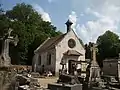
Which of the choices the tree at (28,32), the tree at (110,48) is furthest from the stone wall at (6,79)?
the tree at (110,48)

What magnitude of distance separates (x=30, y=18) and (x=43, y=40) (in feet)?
50.9

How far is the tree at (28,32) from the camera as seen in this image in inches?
2162

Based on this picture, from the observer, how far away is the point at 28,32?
5794 centimetres

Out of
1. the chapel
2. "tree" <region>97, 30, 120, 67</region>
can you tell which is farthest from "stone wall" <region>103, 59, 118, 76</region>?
"tree" <region>97, 30, 120, 67</region>

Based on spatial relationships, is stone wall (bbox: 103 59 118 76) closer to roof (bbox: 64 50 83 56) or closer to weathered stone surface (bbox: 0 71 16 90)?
roof (bbox: 64 50 83 56)

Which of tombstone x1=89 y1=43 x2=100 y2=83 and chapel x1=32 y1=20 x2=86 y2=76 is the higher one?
chapel x1=32 y1=20 x2=86 y2=76

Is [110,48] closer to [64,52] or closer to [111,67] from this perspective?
[111,67]

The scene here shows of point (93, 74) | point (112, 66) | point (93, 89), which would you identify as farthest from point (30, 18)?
point (93, 89)

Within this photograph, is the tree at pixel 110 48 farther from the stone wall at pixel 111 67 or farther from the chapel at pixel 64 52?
the chapel at pixel 64 52

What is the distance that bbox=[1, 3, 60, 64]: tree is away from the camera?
54906mm

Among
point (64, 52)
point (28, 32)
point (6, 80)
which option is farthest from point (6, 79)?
point (28, 32)

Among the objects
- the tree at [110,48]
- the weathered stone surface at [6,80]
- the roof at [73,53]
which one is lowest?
the weathered stone surface at [6,80]

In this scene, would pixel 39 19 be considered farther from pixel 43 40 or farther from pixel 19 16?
pixel 43 40

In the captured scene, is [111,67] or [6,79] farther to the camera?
[111,67]
